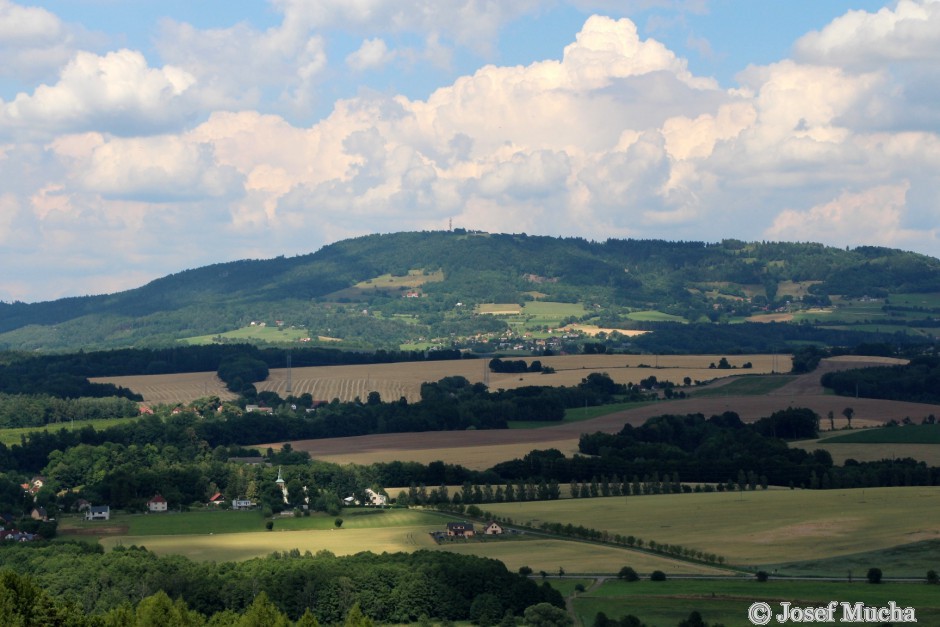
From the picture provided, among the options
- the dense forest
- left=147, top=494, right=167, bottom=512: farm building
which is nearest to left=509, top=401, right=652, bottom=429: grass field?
left=147, top=494, right=167, bottom=512: farm building

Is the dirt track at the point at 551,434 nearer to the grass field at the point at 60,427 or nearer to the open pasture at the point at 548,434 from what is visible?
the open pasture at the point at 548,434

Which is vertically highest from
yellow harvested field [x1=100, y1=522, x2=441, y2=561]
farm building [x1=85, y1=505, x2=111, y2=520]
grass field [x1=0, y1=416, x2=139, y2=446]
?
grass field [x1=0, y1=416, x2=139, y2=446]

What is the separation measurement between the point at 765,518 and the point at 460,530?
19.7 m

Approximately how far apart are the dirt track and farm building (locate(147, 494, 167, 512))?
1904 centimetres

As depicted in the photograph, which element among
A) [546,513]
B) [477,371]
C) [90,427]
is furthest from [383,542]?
[477,371]

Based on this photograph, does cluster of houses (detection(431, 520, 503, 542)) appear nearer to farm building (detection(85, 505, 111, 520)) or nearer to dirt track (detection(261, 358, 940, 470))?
farm building (detection(85, 505, 111, 520))

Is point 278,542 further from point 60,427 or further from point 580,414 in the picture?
point 580,414

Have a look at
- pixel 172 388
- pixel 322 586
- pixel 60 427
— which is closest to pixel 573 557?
pixel 322 586

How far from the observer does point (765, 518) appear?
99500 millimetres

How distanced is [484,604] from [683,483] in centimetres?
4586

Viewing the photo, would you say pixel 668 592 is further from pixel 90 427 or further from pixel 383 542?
pixel 90 427

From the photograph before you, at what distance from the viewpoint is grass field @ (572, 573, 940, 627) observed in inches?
2847

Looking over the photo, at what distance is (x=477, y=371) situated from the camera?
199625mm

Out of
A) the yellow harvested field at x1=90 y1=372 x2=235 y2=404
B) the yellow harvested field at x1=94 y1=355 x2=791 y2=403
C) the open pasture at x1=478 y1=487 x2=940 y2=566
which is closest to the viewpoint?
the open pasture at x1=478 y1=487 x2=940 y2=566
